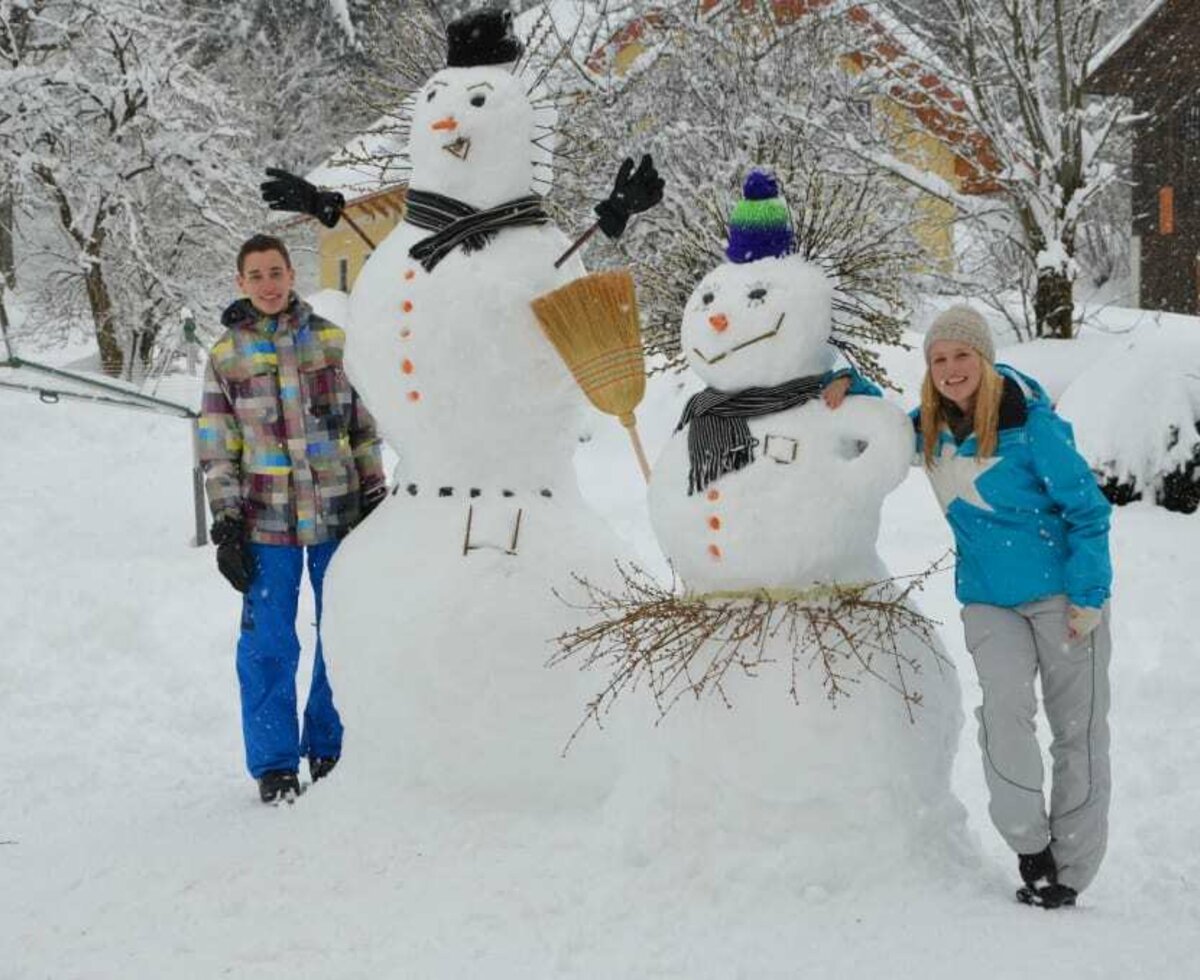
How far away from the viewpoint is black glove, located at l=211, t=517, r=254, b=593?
384 cm

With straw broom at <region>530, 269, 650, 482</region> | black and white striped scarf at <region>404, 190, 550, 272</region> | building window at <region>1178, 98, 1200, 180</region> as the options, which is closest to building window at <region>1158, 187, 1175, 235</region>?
building window at <region>1178, 98, 1200, 180</region>

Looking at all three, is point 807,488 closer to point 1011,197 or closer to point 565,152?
point 565,152

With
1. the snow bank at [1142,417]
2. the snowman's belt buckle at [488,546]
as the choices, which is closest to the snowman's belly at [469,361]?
the snowman's belt buckle at [488,546]

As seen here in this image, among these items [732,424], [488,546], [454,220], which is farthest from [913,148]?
[732,424]

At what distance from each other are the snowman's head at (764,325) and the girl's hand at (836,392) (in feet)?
0.30

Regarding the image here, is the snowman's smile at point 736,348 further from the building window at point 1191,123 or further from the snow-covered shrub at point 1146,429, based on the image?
the building window at point 1191,123

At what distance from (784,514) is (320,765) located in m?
2.04

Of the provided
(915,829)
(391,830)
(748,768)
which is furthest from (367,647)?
(915,829)

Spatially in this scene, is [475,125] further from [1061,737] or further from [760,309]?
[1061,737]

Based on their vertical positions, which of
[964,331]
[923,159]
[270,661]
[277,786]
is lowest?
[277,786]

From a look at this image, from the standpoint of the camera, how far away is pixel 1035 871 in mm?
2984

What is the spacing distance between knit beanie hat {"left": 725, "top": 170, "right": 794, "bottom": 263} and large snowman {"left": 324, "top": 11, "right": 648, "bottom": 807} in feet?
2.13

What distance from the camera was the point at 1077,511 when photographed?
9.52ft

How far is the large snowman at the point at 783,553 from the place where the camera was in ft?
9.70
